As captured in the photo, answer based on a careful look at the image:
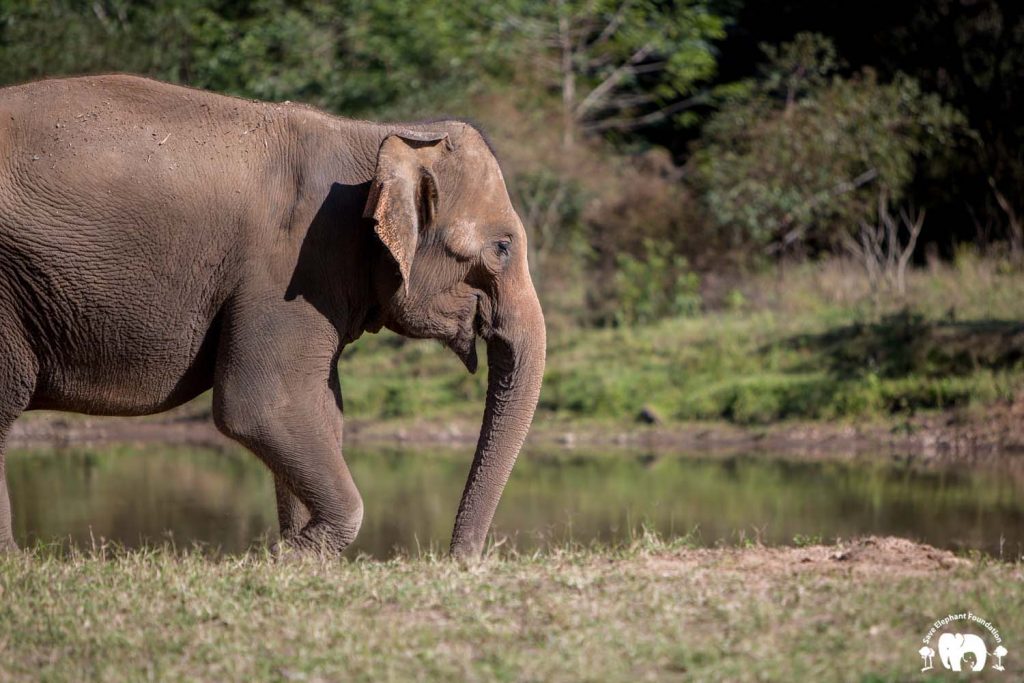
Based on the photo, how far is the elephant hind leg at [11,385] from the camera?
24.0 ft

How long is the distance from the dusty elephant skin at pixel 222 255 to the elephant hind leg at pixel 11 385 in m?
0.01

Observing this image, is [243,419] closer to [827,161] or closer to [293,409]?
[293,409]

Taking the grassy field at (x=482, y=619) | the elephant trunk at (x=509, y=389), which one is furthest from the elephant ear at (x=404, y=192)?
the grassy field at (x=482, y=619)

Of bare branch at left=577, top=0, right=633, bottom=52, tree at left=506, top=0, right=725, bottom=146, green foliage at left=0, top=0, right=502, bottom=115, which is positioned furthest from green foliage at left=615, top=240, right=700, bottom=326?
bare branch at left=577, top=0, right=633, bottom=52

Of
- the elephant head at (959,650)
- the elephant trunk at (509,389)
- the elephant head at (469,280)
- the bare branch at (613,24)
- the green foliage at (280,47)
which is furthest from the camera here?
the bare branch at (613,24)

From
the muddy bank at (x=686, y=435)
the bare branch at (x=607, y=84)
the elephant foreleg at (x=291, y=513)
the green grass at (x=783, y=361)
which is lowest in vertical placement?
the muddy bank at (x=686, y=435)

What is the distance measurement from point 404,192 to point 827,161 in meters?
17.1

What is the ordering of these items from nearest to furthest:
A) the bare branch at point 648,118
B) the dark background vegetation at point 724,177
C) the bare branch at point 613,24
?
the dark background vegetation at point 724,177, the bare branch at point 613,24, the bare branch at point 648,118

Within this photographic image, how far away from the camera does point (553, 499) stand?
539 inches

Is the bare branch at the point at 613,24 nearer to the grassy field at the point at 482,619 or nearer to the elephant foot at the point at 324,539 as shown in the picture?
the elephant foot at the point at 324,539

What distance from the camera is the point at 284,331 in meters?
7.30

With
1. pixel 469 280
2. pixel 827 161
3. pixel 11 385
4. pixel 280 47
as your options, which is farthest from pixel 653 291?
pixel 11 385

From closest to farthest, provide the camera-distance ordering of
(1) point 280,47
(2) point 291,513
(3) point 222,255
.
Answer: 1. (3) point 222,255
2. (2) point 291,513
3. (1) point 280,47

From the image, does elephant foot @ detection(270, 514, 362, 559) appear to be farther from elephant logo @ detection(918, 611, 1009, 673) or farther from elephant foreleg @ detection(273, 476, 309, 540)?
elephant logo @ detection(918, 611, 1009, 673)
